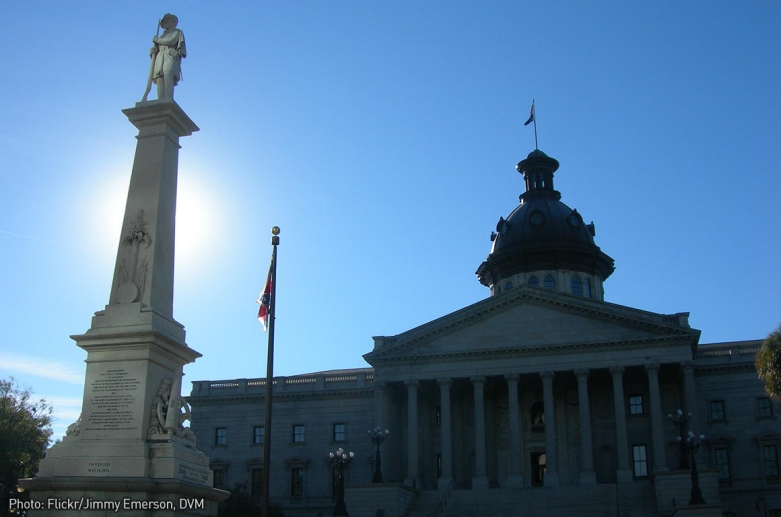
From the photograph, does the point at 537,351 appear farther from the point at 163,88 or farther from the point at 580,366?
the point at 163,88

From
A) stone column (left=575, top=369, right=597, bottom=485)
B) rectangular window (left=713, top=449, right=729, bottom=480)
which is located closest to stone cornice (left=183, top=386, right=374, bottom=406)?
stone column (left=575, top=369, right=597, bottom=485)

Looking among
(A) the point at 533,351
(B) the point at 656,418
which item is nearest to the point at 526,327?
(A) the point at 533,351

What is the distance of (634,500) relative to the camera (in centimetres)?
4991

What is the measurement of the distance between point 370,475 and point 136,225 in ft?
169

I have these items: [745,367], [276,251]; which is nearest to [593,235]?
[745,367]

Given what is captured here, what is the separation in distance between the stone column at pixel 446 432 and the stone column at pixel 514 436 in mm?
4008

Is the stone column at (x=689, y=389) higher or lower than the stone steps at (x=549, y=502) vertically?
higher

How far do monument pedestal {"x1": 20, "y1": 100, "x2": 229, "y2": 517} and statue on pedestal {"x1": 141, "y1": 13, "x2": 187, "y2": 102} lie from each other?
1.65ft

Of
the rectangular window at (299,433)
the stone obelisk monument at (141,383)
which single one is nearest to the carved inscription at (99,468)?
the stone obelisk monument at (141,383)

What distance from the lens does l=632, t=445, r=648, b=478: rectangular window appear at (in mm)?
57781

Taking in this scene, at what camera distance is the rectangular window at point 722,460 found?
58000mm

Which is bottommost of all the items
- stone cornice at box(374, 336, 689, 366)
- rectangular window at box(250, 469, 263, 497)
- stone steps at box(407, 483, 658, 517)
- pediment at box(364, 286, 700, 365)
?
stone steps at box(407, 483, 658, 517)

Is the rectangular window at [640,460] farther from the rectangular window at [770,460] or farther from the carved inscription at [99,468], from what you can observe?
the carved inscription at [99,468]

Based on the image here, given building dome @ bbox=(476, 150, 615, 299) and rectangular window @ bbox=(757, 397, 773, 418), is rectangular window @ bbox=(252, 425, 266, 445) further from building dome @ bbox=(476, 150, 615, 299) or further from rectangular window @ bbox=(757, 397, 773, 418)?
rectangular window @ bbox=(757, 397, 773, 418)
